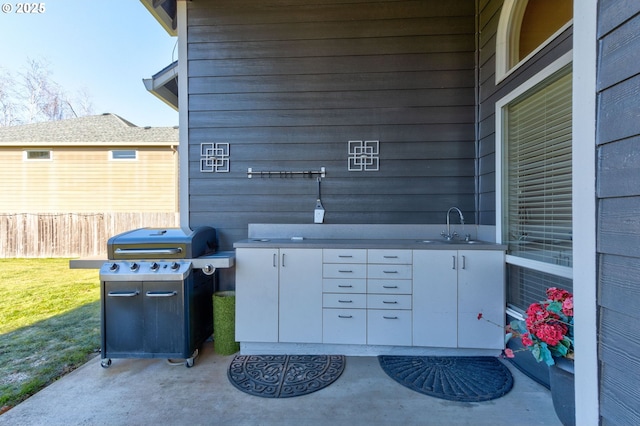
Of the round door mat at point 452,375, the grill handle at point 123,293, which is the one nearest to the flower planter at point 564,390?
the round door mat at point 452,375

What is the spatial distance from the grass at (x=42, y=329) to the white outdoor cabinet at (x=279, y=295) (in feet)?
4.87

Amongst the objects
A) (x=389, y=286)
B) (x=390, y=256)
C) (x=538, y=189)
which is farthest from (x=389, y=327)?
(x=538, y=189)

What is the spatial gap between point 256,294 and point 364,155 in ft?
5.85

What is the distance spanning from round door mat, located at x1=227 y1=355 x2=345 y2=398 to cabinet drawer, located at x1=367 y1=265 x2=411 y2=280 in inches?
31.5

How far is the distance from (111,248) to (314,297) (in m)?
1.75

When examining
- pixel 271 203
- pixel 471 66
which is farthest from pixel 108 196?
pixel 471 66

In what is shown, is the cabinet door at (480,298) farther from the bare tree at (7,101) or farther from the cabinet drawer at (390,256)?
the bare tree at (7,101)

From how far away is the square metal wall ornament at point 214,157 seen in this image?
313 cm

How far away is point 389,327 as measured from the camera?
2.48 metres

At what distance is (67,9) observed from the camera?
487cm

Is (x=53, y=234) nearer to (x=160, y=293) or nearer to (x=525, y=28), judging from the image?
(x=160, y=293)

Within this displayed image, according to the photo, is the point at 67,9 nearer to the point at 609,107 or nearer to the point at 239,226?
the point at 239,226

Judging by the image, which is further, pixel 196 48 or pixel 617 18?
pixel 196 48

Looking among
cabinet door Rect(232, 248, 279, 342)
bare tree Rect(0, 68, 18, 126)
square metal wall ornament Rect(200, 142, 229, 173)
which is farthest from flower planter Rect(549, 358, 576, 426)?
bare tree Rect(0, 68, 18, 126)
